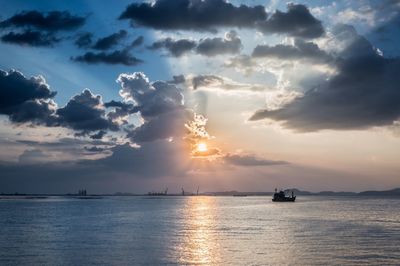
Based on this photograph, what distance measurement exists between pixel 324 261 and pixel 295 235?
98.3 ft

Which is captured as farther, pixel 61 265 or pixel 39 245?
pixel 39 245

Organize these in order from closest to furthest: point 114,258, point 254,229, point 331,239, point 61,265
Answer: point 61,265
point 114,258
point 331,239
point 254,229

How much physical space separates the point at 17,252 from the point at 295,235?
48678 mm

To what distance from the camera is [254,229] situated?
9781 centimetres

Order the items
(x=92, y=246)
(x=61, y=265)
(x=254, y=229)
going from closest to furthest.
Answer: (x=61, y=265) → (x=92, y=246) → (x=254, y=229)

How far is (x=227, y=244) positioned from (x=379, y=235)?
31.9m

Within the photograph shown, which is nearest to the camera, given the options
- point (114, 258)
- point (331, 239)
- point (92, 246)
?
point (114, 258)

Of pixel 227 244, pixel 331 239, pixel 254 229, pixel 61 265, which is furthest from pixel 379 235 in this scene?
pixel 61 265

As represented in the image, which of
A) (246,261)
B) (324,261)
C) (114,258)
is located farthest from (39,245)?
(324,261)

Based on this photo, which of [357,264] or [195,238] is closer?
[357,264]

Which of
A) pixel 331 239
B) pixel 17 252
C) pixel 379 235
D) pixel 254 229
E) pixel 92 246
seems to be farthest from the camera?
pixel 254 229

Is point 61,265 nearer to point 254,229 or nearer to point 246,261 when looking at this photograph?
point 246,261

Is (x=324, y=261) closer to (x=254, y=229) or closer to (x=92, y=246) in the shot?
(x=92, y=246)

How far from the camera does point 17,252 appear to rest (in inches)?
2477
